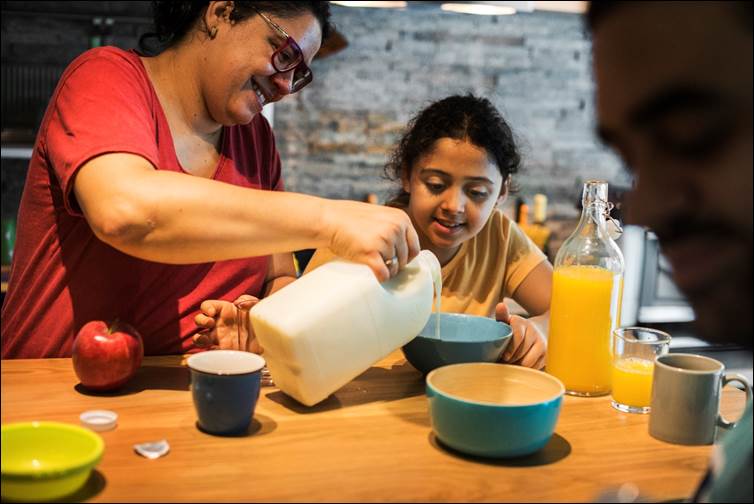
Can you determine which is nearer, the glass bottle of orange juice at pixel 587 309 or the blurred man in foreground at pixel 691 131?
the blurred man in foreground at pixel 691 131

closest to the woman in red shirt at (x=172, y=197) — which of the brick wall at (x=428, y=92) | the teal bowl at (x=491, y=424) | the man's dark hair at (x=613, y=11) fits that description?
the teal bowl at (x=491, y=424)

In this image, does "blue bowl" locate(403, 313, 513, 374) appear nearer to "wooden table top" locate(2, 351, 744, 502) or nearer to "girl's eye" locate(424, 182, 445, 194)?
"wooden table top" locate(2, 351, 744, 502)

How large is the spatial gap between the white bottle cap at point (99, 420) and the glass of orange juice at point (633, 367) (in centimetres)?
82

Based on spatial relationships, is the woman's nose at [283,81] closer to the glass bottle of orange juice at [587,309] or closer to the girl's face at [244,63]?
the girl's face at [244,63]

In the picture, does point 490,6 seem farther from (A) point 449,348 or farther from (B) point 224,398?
(B) point 224,398

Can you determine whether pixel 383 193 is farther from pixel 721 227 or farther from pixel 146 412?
pixel 721 227

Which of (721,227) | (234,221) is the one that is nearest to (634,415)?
(234,221)

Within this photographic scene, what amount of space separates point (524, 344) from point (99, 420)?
0.78 m

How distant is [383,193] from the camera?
464 centimetres

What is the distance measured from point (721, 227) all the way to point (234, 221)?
80cm

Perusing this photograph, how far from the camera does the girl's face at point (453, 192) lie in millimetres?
2098

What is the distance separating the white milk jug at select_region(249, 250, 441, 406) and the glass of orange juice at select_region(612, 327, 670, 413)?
0.37m

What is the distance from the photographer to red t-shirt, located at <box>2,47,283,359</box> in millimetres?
1402

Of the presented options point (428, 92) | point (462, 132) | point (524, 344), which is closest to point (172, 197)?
point (524, 344)
